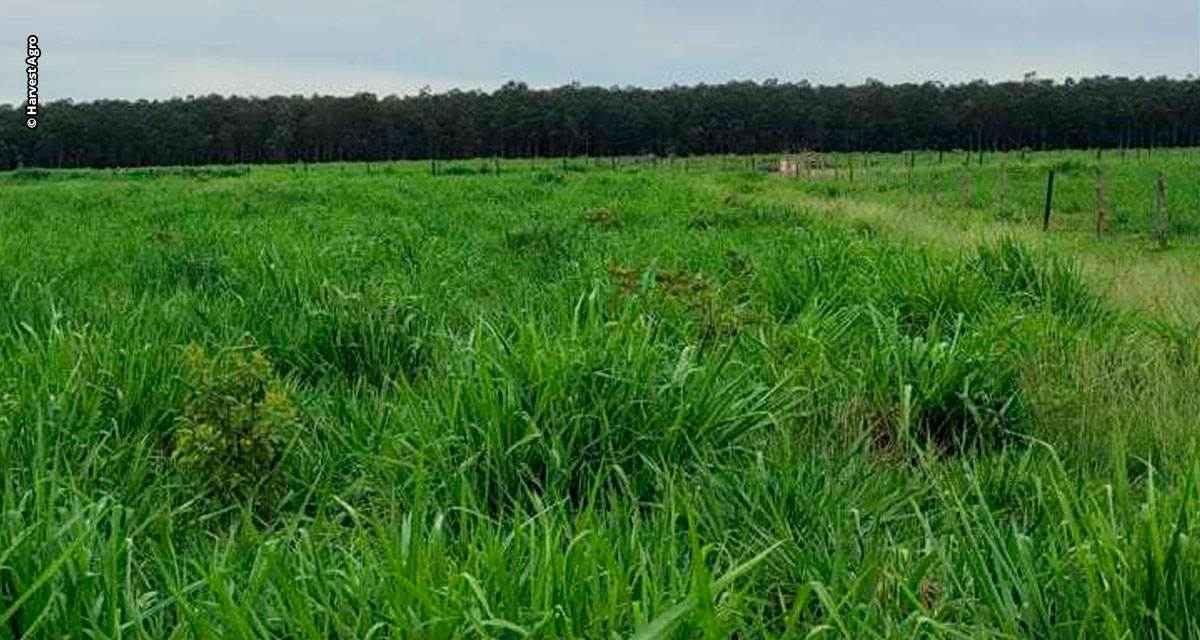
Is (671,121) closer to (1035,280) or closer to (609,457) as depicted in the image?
(1035,280)

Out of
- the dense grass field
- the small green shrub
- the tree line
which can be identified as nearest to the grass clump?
the dense grass field

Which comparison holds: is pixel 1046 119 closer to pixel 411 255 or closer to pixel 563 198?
pixel 563 198

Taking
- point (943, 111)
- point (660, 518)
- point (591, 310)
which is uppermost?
point (943, 111)

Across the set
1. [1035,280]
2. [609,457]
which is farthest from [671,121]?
[609,457]

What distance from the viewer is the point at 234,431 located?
3.23 m

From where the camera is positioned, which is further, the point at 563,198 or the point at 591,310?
the point at 563,198

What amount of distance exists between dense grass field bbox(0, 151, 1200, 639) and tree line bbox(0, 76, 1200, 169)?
10753 centimetres

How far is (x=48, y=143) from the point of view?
9756cm

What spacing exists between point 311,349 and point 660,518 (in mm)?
2511

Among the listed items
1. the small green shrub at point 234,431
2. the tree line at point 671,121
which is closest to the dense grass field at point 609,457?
the small green shrub at point 234,431

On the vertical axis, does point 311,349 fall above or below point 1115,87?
below

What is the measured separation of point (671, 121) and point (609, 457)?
122171 mm

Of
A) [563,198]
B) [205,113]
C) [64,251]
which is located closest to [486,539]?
[64,251]

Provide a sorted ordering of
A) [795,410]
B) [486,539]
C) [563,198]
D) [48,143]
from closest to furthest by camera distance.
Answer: [486,539], [795,410], [563,198], [48,143]
